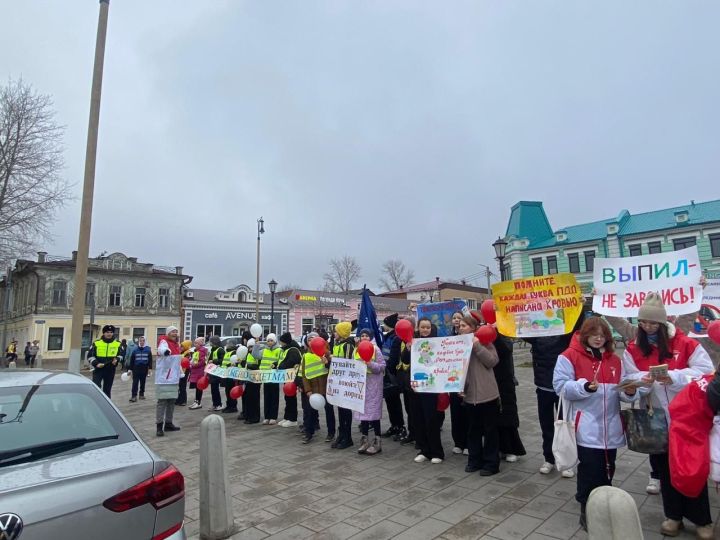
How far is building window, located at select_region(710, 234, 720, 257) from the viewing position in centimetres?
3209

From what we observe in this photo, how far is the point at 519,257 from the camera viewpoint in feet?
135

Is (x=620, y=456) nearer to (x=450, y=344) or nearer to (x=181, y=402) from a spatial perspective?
(x=450, y=344)

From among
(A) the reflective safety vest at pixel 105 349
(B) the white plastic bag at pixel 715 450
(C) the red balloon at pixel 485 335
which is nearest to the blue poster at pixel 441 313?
(C) the red balloon at pixel 485 335

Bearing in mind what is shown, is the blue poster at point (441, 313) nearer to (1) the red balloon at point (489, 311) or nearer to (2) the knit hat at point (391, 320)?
(2) the knit hat at point (391, 320)

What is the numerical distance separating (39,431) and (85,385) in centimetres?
58

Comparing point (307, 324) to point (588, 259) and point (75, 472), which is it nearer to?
point (588, 259)

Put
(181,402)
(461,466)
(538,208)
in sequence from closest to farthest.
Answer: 1. (461,466)
2. (181,402)
3. (538,208)

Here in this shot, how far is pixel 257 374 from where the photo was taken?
8.56 metres

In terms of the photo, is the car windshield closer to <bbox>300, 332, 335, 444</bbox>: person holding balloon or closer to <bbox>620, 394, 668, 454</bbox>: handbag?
<bbox>620, 394, 668, 454</bbox>: handbag

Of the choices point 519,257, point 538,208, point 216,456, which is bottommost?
point 216,456

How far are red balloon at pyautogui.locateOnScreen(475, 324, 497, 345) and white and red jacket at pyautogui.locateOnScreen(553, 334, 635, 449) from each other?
1.45m

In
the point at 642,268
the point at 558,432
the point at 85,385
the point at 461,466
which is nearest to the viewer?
the point at 85,385

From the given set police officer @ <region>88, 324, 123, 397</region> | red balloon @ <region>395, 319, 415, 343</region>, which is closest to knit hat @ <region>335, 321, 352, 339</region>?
red balloon @ <region>395, 319, 415, 343</region>

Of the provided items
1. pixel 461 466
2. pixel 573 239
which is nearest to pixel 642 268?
pixel 461 466
